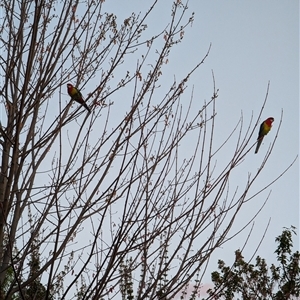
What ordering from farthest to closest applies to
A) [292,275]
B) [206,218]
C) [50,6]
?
[292,275] < [50,6] < [206,218]

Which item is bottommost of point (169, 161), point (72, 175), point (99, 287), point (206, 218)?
point (99, 287)

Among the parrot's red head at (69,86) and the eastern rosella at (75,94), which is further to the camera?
the parrot's red head at (69,86)

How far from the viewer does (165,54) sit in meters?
3.01

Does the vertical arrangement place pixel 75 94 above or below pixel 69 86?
below

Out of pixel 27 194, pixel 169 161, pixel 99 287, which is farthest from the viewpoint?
pixel 27 194

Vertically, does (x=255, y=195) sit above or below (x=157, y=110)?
below

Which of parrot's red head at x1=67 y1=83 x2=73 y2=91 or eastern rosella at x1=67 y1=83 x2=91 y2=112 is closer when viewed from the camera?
eastern rosella at x1=67 y1=83 x2=91 y2=112

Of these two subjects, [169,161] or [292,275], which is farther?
[292,275]

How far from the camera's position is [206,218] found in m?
2.68

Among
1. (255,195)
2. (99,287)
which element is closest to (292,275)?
(255,195)

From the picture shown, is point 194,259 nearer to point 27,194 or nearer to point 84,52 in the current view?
point 27,194

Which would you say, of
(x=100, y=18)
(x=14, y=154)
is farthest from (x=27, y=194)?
(x=100, y=18)

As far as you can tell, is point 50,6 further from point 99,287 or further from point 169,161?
point 99,287

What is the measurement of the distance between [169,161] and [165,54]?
69cm
